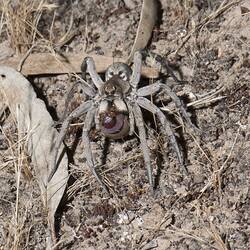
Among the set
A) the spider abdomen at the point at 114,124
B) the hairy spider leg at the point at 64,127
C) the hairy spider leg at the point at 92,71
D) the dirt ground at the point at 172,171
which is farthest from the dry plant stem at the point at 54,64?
the spider abdomen at the point at 114,124

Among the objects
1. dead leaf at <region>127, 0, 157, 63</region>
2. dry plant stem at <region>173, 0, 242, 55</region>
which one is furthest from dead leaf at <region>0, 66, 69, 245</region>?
dry plant stem at <region>173, 0, 242, 55</region>

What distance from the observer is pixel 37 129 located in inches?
173

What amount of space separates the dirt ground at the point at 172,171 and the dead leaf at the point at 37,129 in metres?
0.08

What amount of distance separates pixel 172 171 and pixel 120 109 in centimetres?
51

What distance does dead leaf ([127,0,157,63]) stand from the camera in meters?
4.80

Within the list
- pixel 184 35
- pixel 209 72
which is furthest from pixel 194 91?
pixel 184 35

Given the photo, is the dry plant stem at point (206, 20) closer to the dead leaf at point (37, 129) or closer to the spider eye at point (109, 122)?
the spider eye at point (109, 122)

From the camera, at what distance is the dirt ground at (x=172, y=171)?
12.7 ft

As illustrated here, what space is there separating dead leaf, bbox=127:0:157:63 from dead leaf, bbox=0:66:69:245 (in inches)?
30.3

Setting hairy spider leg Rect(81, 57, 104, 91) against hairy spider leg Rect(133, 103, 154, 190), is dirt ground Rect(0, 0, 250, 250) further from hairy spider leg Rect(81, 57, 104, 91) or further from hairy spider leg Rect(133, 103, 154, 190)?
hairy spider leg Rect(81, 57, 104, 91)

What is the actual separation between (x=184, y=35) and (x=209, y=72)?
432 mm

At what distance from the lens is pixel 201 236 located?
380 cm

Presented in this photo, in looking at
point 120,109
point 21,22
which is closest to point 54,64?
point 21,22

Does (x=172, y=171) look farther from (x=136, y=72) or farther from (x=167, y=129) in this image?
(x=136, y=72)
